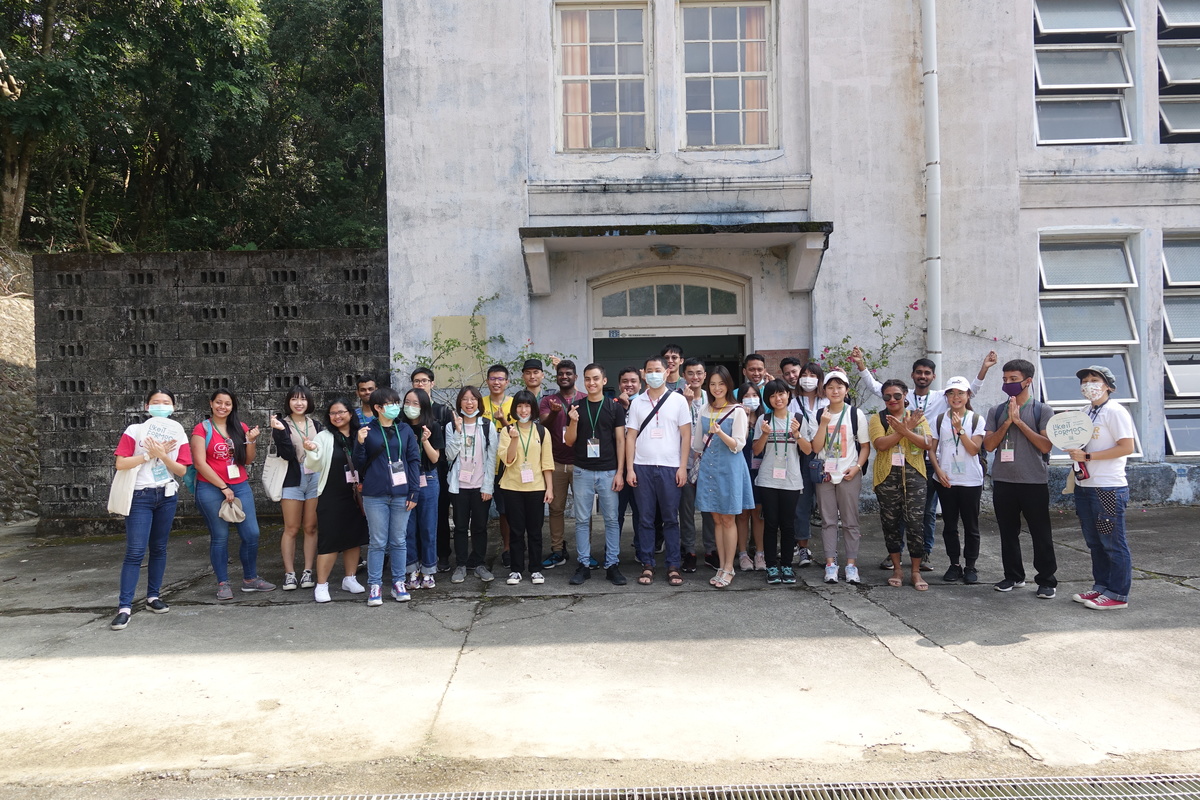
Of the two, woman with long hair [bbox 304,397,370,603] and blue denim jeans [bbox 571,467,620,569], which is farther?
blue denim jeans [bbox 571,467,620,569]

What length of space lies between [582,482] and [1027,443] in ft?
11.6

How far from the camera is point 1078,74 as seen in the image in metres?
10.3

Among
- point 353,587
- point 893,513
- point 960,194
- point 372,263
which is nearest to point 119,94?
point 372,263

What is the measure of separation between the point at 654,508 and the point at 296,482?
2.98 m

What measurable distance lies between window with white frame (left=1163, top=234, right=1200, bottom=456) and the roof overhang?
451cm

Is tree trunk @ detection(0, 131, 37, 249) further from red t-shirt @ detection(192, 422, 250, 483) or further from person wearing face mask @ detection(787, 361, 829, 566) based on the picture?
person wearing face mask @ detection(787, 361, 829, 566)

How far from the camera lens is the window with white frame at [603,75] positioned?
9938mm

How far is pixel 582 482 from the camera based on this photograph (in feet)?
22.9

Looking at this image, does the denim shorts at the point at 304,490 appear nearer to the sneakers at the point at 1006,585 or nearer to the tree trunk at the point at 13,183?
the sneakers at the point at 1006,585

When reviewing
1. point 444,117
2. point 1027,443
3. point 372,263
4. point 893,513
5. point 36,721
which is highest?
point 444,117

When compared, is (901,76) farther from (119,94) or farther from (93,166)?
(93,166)

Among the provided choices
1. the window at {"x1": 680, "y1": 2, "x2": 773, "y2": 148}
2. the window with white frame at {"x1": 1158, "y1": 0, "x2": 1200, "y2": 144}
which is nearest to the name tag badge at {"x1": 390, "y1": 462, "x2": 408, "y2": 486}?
the window at {"x1": 680, "y1": 2, "x2": 773, "y2": 148}

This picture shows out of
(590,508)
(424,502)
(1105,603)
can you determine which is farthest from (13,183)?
(1105,603)

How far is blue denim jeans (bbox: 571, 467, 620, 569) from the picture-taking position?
6949 millimetres
